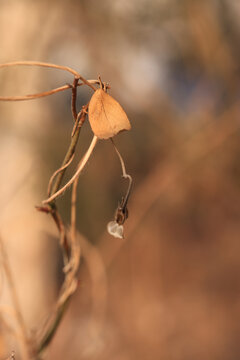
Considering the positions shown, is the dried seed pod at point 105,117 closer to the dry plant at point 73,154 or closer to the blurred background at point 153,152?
the dry plant at point 73,154

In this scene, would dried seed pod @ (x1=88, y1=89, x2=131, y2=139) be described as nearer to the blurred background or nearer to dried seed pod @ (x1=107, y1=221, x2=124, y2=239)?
dried seed pod @ (x1=107, y1=221, x2=124, y2=239)

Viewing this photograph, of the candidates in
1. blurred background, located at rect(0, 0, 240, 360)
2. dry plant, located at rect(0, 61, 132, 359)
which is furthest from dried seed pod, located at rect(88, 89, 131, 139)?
blurred background, located at rect(0, 0, 240, 360)

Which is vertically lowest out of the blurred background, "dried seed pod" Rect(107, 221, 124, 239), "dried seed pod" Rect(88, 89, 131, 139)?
the blurred background

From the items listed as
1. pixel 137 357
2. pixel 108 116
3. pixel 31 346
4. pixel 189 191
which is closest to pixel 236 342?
pixel 137 357

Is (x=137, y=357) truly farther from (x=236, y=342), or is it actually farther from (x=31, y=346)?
(x=31, y=346)

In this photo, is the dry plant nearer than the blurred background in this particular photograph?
Yes

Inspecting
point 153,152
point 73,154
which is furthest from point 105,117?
point 153,152

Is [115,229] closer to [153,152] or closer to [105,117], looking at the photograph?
[105,117]
